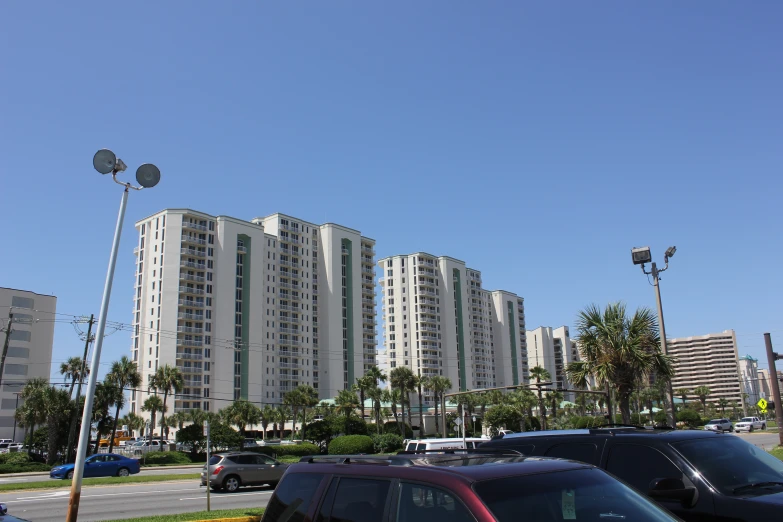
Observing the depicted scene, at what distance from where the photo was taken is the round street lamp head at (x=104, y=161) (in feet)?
39.5

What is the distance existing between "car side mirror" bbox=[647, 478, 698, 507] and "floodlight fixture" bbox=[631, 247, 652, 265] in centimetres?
2435

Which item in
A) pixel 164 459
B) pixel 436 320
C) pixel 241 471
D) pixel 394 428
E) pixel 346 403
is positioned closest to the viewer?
pixel 241 471

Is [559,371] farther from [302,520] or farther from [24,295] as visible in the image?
[302,520]

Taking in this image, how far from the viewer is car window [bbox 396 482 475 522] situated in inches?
152

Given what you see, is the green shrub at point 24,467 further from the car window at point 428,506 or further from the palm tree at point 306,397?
the car window at point 428,506

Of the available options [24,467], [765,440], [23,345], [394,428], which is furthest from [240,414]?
[765,440]

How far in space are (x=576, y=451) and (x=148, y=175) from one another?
9.76 m

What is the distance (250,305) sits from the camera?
110375mm

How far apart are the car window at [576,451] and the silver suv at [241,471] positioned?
68.9 ft

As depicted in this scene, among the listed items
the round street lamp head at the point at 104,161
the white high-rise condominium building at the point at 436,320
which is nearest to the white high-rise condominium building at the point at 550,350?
the white high-rise condominium building at the point at 436,320

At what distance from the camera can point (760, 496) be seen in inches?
225

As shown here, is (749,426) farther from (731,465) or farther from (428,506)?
(428,506)

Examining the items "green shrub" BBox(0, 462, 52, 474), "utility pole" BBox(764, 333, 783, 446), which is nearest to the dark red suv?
"utility pole" BBox(764, 333, 783, 446)

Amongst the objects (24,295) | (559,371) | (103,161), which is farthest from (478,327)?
(103,161)
